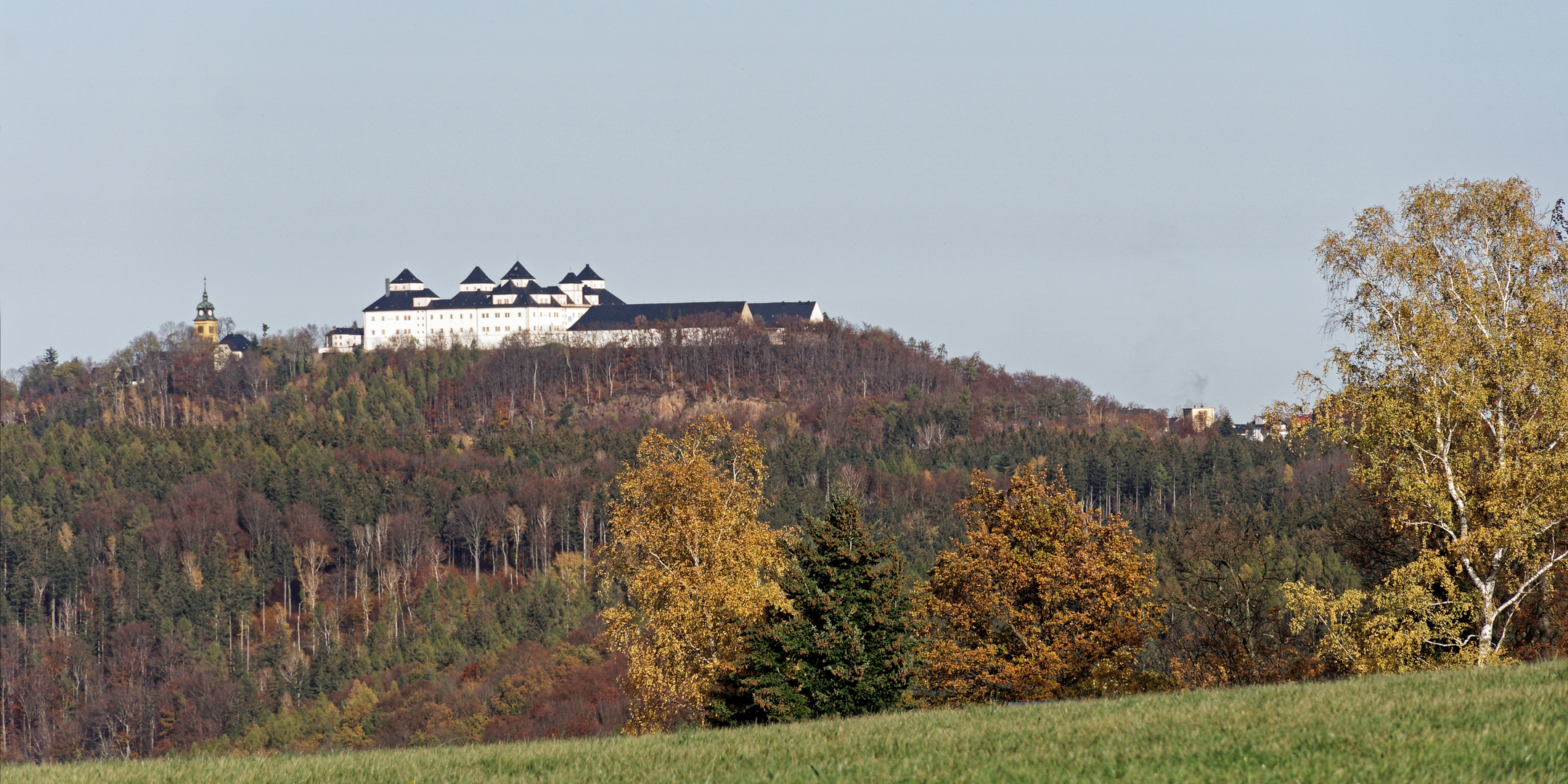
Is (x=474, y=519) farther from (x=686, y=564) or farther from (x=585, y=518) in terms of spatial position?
(x=686, y=564)

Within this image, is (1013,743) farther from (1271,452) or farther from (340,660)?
(1271,452)

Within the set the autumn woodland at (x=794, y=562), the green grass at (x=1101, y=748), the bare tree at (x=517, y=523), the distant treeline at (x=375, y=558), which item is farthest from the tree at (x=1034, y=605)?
the bare tree at (x=517, y=523)

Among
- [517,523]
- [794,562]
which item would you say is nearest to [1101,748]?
[794,562]

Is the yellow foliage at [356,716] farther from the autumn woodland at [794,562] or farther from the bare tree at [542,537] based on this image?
the bare tree at [542,537]

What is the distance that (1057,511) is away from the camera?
37469mm

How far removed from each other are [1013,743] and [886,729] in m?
2.41

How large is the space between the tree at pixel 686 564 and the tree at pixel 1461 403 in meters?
13.3

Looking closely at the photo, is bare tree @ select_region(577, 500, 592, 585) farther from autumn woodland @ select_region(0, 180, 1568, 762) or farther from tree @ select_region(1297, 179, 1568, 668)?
tree @ select_region(1297, 179, 1568, 668)

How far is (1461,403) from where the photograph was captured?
29.0 m

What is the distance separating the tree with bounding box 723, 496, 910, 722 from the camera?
1283 inches

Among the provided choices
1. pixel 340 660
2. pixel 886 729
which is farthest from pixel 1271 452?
pixel 886 729

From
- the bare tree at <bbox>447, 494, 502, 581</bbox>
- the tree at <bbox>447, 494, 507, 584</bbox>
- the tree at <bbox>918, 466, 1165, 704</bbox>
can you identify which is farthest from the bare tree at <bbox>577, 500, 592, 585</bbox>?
the tree at <bbox>918, 466, 1165, 704</bbox>

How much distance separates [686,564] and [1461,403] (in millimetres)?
18097

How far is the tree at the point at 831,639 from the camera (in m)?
32.6
